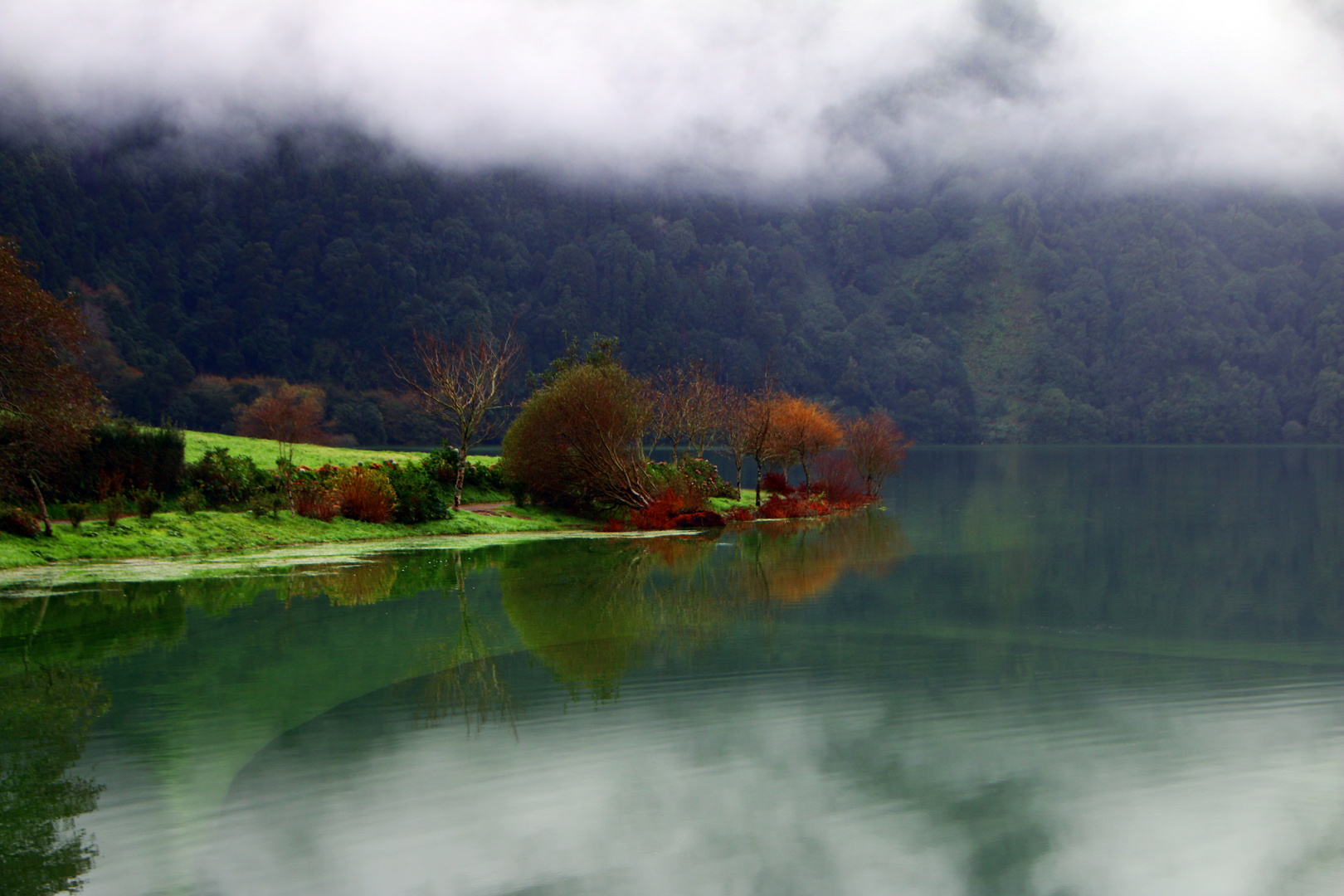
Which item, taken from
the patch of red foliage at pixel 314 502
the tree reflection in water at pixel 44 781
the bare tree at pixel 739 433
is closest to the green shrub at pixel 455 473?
the patch of red foliage at pixel 314 502

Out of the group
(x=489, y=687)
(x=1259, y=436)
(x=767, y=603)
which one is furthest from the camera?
(x=1259, y=436)

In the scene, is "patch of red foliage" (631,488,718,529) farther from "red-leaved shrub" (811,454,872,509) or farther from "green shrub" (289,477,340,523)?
"green shrub" (289,477,340,523)

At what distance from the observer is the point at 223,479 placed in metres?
30.2

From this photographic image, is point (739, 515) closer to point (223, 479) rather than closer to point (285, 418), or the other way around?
point (223, 479)

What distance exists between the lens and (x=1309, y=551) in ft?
96.2

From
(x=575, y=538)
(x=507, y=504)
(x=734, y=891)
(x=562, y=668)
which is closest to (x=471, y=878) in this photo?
(x=734, y=891)

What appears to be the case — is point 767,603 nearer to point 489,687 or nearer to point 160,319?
point 489,687

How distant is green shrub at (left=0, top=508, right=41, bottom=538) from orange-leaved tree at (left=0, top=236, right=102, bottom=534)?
526mm

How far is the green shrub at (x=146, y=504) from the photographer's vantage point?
86.3 feet

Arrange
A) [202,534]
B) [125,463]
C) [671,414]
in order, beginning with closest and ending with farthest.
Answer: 1. [202,534]
2. [125,463]
3. [671,414]

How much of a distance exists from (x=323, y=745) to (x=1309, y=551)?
1112 inches

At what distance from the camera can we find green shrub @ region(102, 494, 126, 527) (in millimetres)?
25125

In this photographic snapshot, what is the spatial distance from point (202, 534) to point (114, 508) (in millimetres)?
2149

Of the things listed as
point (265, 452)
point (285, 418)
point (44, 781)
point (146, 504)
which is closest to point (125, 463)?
point (146, 504)
